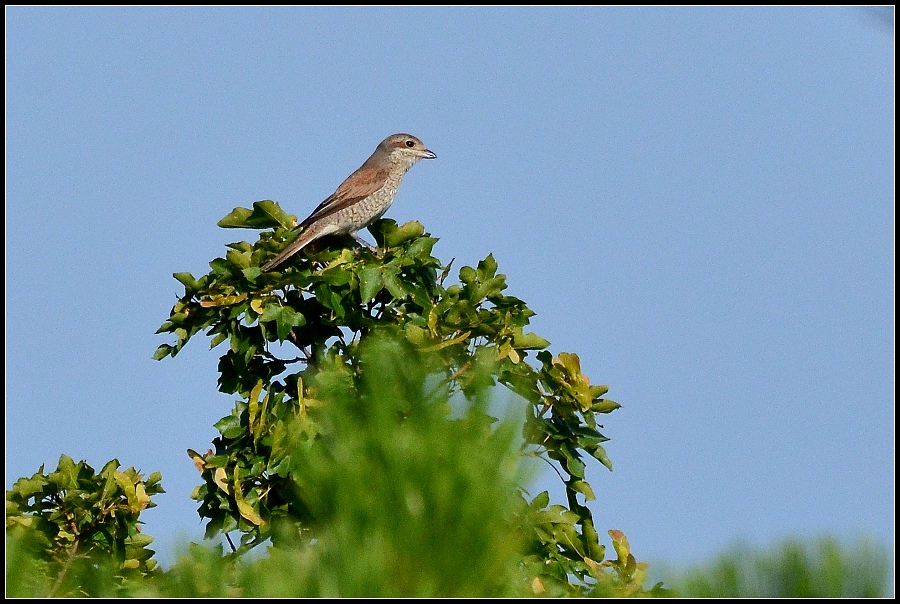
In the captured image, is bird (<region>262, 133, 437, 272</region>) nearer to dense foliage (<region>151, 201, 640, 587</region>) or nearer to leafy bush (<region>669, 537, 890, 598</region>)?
dense foliage (<region>151, 201, 640, 587</region>)

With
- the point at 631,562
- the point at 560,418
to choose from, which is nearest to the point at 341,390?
the point at 631,562

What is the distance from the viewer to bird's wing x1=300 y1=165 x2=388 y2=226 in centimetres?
816

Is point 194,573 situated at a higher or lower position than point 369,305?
lower

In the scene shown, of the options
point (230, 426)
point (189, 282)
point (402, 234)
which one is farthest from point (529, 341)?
point (189, 282)

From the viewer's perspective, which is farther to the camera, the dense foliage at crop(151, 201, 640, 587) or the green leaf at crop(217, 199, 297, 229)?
the green leaf at crop(217, 199, 297, 229)

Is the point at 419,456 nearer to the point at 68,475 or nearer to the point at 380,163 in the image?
the point at 68,475

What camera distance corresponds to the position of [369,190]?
8.91 m

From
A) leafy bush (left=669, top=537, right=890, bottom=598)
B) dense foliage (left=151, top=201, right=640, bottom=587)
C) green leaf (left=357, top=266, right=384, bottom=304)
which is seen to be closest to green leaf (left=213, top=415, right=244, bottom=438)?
dense foliage (left=151, top=201, right=640, bottom=587)

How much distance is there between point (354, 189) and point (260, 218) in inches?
137

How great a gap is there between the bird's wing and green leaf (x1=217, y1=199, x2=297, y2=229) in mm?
2276

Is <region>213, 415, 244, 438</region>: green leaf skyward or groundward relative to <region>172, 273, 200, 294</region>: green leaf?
groundward

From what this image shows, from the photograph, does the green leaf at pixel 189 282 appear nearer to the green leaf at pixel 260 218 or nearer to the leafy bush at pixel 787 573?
the green leaf at pixel 260 218

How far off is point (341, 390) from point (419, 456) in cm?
28

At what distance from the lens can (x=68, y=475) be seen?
452cm
